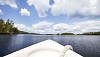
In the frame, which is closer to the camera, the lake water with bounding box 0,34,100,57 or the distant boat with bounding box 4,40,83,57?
the distant boat with bounding box 4,40,83,57

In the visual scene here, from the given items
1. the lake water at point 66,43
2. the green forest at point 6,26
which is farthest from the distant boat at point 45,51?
the green forest at point 6,26

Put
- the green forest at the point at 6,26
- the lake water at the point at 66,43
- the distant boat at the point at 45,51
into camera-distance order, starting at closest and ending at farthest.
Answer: the distant boat at the point at 45,51
the lake water at the point at 66,43
the green forest at the point at 6,26

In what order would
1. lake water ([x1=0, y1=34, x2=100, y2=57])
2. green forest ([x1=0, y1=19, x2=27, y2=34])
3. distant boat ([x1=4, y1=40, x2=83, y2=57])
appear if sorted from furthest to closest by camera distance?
1. green forest ([x1=0, y1=19, x2=27, y2=34])
2. lake water ([x1=0, y1=34, x2=100, y2=57])
3. distant boat ([x1=4, y1=40, x2=83, y2=57])

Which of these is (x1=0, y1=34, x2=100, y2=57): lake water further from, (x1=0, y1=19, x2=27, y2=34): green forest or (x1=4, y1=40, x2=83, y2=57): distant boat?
(x1=0, y1=19, x2=27, y2=34): green forest

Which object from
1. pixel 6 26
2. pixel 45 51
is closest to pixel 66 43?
pixel 45 51

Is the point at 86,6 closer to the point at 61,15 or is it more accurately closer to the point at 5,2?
the point at 61,15

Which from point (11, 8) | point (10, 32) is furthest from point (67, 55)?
point (11, 8)

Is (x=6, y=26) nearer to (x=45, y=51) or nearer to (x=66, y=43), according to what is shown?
(x=66, y=43)

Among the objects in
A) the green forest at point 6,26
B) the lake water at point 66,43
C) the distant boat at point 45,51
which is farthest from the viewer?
the green forest at point 6,26

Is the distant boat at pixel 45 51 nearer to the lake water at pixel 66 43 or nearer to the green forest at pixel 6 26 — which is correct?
the lake water at pixel 66 43

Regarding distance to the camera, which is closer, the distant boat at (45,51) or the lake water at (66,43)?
the distant boat at (45,51)

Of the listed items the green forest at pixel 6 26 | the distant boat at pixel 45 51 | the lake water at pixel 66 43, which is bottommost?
the lake water at pixel 66 43

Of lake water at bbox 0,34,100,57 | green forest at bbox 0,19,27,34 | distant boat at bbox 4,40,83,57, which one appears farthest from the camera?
green forest at bbox 0,19,27,34

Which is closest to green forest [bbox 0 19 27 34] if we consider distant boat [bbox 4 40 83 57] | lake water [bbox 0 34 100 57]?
lake water [bbox 0 34 100 57]
